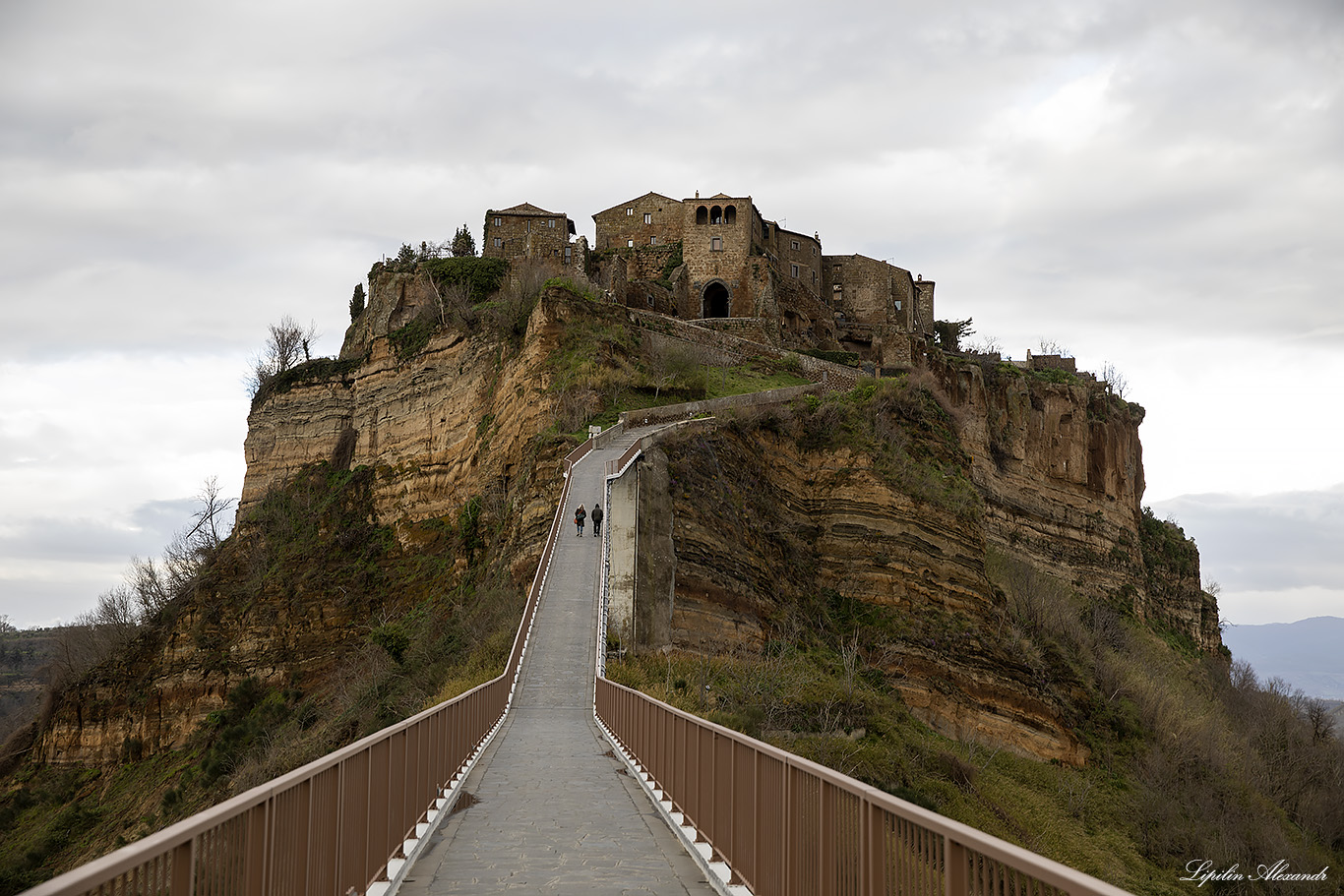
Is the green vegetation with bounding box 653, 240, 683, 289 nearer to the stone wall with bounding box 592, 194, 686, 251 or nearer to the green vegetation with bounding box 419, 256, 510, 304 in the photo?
the stone wall with bounding box 592, 194, 686, 251

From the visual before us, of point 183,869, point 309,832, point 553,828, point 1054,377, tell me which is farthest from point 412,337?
point 183,869

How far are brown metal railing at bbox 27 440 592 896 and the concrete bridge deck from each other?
482 millimetres

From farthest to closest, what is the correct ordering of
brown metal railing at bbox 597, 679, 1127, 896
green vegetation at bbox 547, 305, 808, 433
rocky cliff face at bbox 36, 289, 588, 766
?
rocky cliff face at bbox 36, 289, 588, 766 < green vegetation at bbox 547, 305, 808, 433 < brown metal railing at bbox 597, 679, 1127, 896

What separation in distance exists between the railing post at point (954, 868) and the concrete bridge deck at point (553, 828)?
4.56m

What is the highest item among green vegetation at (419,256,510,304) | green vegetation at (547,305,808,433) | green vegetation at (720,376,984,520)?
green vegetation at (419,256,510,304)

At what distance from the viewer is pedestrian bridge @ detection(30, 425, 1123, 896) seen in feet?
15.5

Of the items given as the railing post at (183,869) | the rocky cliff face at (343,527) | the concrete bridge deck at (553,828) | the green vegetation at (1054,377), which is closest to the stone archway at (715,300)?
the rocky cliff face at (343,527)

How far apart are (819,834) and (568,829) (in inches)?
200

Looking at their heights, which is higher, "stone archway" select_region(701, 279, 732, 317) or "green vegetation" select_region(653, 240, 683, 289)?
"green vegetation" select_region(653, 240, 683, 289)

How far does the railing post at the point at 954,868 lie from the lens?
4.73 m

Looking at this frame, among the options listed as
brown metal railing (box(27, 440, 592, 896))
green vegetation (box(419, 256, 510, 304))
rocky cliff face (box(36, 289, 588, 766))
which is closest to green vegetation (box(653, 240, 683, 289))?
green vegetation (box(419, 256, 510, 304))

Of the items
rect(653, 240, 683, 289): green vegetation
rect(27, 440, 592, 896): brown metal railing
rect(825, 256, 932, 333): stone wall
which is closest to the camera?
rect(27, 440, 592, 896): brown metal railing

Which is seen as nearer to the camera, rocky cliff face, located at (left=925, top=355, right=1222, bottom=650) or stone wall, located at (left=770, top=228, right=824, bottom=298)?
rocky cliff face, located at (left=925, top=355, right=1222, bottom=650)

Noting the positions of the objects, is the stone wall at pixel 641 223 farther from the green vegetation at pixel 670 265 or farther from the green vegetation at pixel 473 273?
the green vegetation at pixel 473 273
